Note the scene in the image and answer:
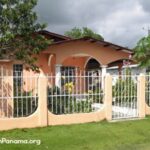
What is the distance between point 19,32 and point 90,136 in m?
4.39

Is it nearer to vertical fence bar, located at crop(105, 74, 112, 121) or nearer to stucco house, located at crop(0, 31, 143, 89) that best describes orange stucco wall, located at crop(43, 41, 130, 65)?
stucco house, located at crop(0, 31, 143, 89)

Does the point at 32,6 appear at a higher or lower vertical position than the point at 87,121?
higher

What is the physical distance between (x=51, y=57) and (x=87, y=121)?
7.04 m

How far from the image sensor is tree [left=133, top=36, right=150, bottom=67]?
19.3m

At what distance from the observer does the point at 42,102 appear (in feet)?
41.0

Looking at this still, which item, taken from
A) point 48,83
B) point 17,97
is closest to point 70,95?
point 48,83

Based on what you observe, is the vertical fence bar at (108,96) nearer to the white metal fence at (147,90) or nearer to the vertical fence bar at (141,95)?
the vertical fence bar at (141,95)

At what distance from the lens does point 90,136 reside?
36.6 ft

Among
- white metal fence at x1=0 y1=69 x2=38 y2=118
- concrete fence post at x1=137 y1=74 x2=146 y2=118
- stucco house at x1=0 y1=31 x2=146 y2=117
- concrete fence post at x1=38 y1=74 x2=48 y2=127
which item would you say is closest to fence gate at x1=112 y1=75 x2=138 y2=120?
concrete fence post at x1=137 y1=74 x2=146 y2=118

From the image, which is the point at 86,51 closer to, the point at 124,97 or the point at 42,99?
the point at 124,97

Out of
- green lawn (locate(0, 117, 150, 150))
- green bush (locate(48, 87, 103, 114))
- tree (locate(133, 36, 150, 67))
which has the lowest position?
green lawn (locate(0, 117, 150, 150))

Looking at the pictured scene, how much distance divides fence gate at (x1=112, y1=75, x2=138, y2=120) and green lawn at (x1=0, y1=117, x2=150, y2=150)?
0.94 m

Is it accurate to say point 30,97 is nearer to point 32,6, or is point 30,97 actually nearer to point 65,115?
point 65,115

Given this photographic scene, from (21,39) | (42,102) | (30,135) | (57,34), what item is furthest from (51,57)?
(30,135)
